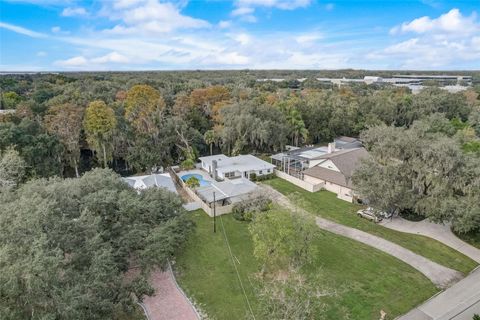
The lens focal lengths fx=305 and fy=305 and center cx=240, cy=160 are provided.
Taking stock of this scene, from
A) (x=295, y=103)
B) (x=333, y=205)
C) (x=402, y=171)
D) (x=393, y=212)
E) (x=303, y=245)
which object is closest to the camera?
(x=303, y=245)

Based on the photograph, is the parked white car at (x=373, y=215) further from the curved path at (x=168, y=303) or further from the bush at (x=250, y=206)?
the curved path at (x=168, y=303)

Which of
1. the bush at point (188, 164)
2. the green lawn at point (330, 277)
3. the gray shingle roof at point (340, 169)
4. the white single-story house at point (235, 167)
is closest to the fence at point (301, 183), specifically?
the gray shingle roof at point (340, 169)

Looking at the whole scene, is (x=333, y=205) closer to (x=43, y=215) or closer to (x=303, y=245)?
(x=303, y=245)

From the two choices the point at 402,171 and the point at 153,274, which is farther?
the point at 402,171

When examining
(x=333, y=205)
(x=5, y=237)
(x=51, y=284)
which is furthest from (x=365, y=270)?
(x=5, y=237)

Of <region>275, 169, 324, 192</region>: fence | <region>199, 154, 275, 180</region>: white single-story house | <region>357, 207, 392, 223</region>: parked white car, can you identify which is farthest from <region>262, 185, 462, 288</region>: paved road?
<region>199, 154, 275, 180</region>: white single-story house

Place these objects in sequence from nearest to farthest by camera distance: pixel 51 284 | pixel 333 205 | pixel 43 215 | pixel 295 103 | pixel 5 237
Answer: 1. pixel 51 284
2. pixel 5 237
3. pixel 43 215
4. pixel 333 205
5. pixel 295 103

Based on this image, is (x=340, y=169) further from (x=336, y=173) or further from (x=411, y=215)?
(x=411, y=215)

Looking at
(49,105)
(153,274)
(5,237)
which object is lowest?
(153,274)
